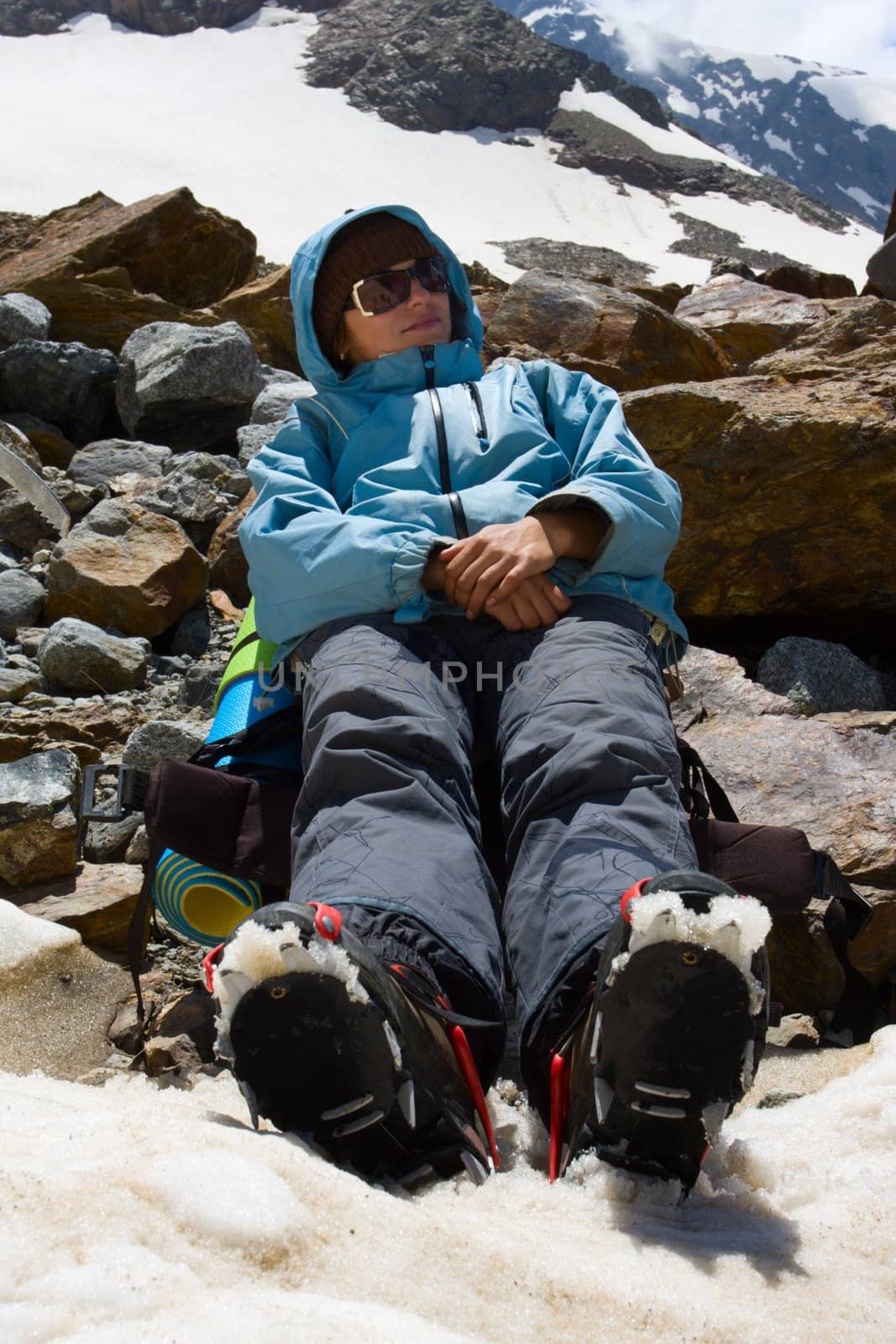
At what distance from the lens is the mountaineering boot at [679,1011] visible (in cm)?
113

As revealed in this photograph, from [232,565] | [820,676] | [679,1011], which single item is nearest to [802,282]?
[232,565]

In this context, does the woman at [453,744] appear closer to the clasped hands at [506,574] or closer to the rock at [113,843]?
the clasped hands at [506,574]

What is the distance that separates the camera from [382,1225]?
1.07m

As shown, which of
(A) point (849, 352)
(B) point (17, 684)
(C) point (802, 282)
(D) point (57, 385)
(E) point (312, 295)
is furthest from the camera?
(C) point (802, 282)

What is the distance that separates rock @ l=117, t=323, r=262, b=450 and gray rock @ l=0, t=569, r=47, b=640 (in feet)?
7.27

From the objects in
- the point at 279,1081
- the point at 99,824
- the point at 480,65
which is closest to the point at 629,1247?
the point at 279,1081

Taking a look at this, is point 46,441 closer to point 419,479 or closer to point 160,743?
point 160,743

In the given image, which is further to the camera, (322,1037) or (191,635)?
(191,635)

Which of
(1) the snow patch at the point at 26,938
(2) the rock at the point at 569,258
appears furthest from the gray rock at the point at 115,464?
(2) the rock at the point at 569,258

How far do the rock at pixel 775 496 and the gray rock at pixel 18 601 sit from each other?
2187mm

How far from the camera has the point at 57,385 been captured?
6.32 m

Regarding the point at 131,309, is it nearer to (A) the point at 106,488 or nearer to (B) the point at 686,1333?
(A) the point at 106,488

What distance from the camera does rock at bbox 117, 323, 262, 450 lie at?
5.98 meters

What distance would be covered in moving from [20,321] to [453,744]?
20.4ft
